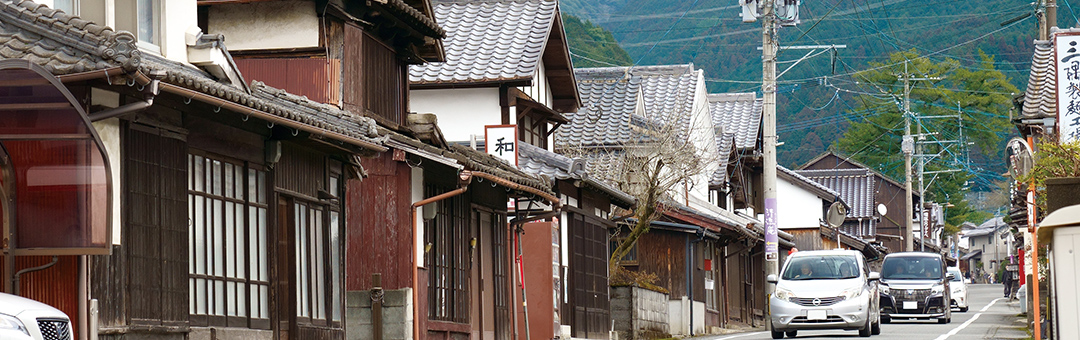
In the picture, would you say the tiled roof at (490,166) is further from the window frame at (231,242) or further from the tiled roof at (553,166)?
the window frame at (231,242)

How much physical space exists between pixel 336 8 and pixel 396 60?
3033 mm

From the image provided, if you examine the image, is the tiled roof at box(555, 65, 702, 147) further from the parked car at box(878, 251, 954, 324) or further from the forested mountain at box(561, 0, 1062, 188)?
the forested mountain at box(561, 0, 1062, 188)

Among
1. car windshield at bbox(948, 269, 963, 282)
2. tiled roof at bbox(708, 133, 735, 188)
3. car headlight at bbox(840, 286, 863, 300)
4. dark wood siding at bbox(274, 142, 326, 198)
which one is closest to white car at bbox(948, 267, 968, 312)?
car windshield at bbox(948, 269, 963, 282)

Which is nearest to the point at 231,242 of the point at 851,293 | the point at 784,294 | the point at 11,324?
the point at 11,324

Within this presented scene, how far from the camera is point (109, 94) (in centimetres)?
938

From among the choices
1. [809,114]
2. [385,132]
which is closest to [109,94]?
[385,132]

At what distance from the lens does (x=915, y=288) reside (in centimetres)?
3362

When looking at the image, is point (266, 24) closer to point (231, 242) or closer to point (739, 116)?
point (231, 242)

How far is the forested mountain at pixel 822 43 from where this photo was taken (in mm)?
105000

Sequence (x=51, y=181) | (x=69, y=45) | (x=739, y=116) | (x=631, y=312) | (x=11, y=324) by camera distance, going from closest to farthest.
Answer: (x=11, y=324) → (x=69, y=45) → (x=51, y=181) → (x=631, y=312) → (x=739, y=116)

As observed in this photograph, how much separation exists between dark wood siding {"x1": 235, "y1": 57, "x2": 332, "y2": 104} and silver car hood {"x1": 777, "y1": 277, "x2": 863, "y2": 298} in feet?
38.9

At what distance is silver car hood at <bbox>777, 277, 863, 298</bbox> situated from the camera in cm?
2429

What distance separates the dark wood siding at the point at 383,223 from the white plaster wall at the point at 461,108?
357 inches

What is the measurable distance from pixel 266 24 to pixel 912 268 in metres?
24.1
